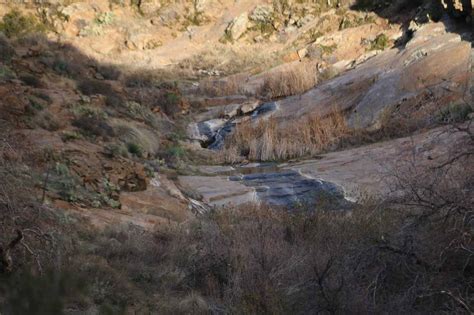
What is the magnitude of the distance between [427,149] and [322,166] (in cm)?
255

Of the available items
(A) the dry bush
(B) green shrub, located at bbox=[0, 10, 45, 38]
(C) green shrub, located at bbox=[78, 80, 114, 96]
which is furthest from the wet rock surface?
(B) green shrub, located at bbox=[0, 10, 45, 38]

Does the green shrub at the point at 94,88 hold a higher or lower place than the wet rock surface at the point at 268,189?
higher

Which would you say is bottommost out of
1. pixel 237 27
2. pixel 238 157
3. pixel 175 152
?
pixel 238 157

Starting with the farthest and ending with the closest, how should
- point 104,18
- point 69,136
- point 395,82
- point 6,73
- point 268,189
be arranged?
1. point 104,18
2. point 395,82
3. point 6,73
4. point 268,189
5. point 69,136

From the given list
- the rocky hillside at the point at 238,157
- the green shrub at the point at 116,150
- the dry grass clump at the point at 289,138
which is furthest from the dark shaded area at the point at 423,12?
the green shrub at the point at 116,150

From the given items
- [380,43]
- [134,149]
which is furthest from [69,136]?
[380,43]

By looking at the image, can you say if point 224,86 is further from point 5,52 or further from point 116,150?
point 116,150

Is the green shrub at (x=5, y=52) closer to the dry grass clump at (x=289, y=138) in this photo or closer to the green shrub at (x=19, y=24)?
the dry grass clump at (x=289, y=138)

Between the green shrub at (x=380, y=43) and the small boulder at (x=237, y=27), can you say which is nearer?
the green shrub at (x=380, y=43)

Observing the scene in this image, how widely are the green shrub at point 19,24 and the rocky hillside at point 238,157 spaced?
13cm

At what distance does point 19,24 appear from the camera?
23703 mm

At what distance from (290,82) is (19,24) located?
43.4 feet

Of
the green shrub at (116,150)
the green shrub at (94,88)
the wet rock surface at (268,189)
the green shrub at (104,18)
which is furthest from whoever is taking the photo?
the green shrub at (104,18)

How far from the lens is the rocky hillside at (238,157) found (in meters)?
4.16
